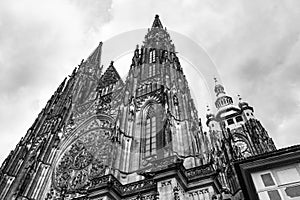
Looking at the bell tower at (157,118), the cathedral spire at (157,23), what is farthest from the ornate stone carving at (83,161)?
the cathedral spire at (157,23)

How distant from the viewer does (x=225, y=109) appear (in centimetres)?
3562

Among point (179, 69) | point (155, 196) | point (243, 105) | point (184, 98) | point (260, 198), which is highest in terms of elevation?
point (243, 105)

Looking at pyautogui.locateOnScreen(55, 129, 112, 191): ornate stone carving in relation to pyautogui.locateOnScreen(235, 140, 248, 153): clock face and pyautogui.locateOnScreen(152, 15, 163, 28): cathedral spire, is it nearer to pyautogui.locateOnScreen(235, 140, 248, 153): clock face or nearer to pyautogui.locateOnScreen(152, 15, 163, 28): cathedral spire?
pyautogui.locateOnScreen(235, 140, 248, 153): clock face

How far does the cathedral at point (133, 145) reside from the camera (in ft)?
36.1

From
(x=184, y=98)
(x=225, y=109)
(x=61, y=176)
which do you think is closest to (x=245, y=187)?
(x=184, y=98)

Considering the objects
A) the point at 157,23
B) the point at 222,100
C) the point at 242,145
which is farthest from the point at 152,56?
the point at 222,100

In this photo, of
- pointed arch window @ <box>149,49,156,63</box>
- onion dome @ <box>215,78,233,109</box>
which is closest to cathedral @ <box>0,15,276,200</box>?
pointed arch window @ <box>149,49,156,63</box>

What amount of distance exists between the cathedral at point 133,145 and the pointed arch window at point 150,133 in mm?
62

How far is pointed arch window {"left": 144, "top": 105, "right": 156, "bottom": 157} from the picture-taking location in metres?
14.4

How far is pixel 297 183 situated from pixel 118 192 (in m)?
7.69

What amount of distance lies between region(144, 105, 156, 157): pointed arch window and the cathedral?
0.06 metres

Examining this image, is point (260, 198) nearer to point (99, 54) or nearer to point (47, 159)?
point (47, 159)

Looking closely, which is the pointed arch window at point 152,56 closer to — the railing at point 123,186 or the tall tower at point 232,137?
the tall tower at point 232,137

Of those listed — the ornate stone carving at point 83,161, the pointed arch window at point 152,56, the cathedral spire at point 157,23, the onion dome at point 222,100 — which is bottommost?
the ornate stone carving at point 83,161
